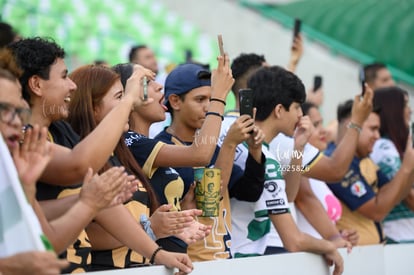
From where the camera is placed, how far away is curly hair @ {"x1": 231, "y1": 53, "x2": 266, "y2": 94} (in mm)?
6469

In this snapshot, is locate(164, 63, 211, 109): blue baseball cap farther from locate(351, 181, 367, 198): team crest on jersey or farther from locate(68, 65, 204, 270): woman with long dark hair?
locate(351, 181, 367, 198): team crest on jersey

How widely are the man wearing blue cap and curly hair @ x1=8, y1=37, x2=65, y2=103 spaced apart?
92cm

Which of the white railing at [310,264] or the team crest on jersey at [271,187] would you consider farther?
the team crest on jersey at [271,187]

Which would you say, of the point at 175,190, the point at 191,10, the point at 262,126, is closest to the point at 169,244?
the point at 175,190

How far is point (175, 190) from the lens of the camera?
4.87 m

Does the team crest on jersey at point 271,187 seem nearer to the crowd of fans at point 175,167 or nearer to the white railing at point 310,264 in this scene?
the crowd of fans at point 175,167

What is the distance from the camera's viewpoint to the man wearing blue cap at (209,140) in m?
5.04

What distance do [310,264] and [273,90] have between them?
1.05 meters

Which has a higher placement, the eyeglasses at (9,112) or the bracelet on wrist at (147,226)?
the eyeglasses at (9,112)

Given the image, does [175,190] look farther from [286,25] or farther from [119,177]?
[286,25]

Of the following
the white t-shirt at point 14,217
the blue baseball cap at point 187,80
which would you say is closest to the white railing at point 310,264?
the white t-shirt at point 14,217

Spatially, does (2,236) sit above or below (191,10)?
below

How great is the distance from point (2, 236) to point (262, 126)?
2686mm

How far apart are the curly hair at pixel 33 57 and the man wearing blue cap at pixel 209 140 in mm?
921
